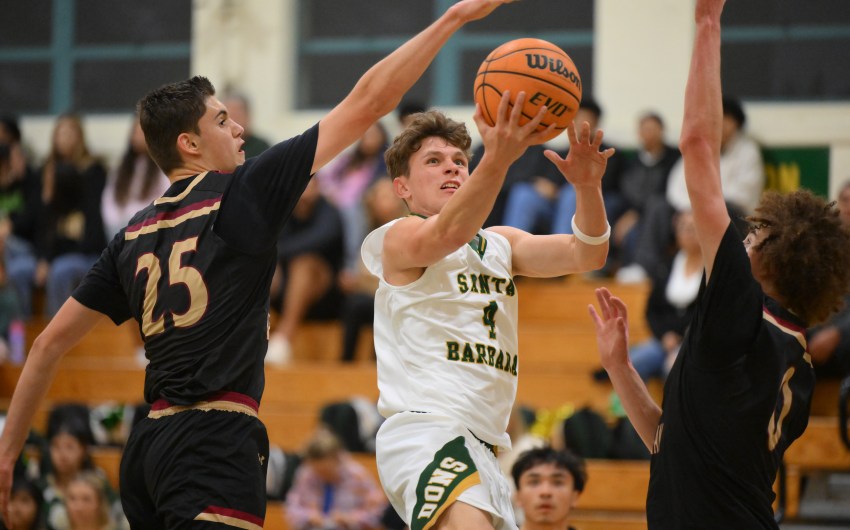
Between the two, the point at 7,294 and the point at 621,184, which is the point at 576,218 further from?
the point at 7,294

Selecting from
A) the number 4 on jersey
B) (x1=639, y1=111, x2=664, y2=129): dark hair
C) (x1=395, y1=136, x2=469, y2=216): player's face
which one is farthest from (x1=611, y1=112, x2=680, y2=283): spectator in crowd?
the number 4 on jersey

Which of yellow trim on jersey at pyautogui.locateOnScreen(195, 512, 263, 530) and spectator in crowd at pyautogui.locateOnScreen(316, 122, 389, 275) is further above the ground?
spectator in crowd at pyautogui.locateOnScreen(316, 122, 389, 275)

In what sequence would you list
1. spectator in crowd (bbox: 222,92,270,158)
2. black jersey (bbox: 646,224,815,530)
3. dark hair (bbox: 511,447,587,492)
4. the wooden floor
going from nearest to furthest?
black jersey (bbox: 646,224,815,530) < dark hair (bbox: 511,447,587,492) < the wooden floor < spectator in crowd (bbox: 222,92,270,158)

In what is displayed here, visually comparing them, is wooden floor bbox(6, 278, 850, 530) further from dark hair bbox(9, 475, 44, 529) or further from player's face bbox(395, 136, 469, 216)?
player's face bbox(395, 136, 469, 216)

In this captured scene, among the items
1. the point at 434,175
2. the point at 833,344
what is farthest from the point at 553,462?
the point at 833,344

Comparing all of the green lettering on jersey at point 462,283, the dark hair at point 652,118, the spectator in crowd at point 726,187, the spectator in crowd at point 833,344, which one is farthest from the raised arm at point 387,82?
the dark hair at point 652,118

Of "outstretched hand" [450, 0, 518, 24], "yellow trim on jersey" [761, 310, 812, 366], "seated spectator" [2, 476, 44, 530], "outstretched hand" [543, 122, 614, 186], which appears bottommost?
"seated spectator" [2, 476, 44, 530]

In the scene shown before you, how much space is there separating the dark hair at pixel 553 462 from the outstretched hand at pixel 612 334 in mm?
1987

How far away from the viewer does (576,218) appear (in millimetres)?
4422

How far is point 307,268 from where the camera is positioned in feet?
35.7

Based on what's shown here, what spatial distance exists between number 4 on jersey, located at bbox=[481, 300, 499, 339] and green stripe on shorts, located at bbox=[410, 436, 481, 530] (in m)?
0.44

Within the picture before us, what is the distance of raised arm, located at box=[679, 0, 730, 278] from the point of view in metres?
3.48

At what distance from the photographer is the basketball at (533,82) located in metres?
4.06

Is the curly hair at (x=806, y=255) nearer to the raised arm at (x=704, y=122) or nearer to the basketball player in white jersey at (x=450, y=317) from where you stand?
the raised arm at (x=704, y=122)
